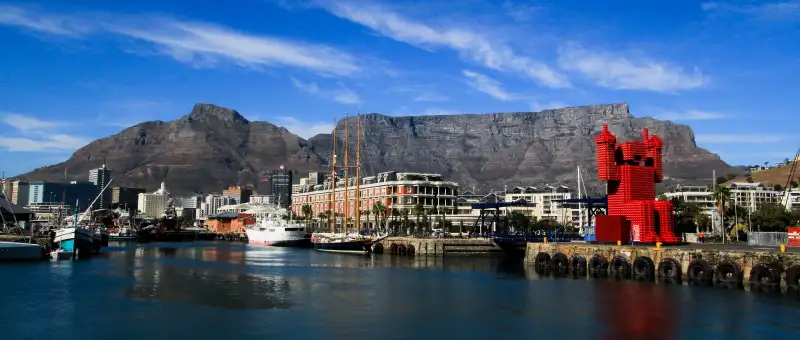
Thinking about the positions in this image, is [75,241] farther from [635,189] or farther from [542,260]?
[635,189]

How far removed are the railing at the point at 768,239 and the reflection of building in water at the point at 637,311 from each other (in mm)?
24636

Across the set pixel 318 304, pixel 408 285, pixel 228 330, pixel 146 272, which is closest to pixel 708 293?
pixel 408 285

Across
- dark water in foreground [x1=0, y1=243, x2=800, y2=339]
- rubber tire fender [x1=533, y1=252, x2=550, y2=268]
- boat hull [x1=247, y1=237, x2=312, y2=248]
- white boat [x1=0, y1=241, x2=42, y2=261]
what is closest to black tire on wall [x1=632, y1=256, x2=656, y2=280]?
dark water in foreground [x1=0, y1=243, x2=800, y2=339]

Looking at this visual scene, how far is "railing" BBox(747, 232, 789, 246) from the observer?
3044 inches

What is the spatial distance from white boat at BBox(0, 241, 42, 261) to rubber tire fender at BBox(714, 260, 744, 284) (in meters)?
90.4

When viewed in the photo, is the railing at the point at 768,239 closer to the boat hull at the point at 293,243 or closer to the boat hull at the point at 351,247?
the boat hull at the point at 351,247

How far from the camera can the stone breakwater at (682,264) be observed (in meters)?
59.8

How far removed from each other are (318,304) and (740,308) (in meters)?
33.0

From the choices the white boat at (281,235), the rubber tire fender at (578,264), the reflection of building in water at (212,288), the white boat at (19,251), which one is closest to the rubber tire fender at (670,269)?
the rubber tire fender at (578,264)

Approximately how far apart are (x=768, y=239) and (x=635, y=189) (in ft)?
55.8

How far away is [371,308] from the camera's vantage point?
49.6 m

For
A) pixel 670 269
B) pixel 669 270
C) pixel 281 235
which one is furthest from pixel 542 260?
pixel 281 235

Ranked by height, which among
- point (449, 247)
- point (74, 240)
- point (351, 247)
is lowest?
point (351, 247)

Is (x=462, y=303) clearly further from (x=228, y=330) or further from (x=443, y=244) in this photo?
(x=443, y=244)
